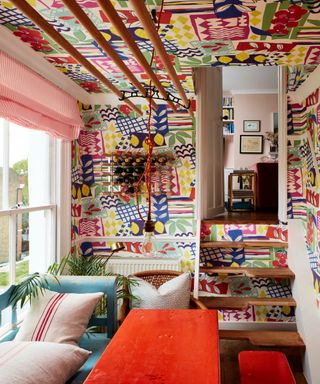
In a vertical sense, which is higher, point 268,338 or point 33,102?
point 33,102

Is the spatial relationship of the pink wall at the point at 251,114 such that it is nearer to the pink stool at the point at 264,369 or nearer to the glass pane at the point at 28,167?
the glass pane at the point at 28,167

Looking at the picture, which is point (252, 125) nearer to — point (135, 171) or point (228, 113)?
point (228, 113)

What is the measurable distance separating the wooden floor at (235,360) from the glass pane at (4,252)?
1.80 metres

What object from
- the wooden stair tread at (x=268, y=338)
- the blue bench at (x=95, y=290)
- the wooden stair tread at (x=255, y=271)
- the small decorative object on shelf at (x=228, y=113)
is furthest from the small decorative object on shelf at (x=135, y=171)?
the small decorative object on shelf at (x=228, y=113)

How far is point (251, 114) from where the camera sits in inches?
283

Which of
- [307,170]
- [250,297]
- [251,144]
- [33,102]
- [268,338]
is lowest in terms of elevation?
[268,338]

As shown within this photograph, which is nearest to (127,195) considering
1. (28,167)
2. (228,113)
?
(28,167)

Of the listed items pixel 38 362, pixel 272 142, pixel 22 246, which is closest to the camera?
pixel 38 362

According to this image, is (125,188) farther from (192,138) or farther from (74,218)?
(192,138)

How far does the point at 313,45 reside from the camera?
2557 millimetres

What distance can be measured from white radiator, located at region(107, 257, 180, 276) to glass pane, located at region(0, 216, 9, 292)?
1.39 meters

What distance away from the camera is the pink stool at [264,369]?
2.11m

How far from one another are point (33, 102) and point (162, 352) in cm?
182

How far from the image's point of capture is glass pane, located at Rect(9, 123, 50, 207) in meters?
2.77
